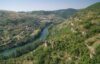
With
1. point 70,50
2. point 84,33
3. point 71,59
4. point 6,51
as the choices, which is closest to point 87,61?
point 71,59

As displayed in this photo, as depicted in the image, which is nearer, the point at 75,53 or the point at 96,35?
the point at 75,53

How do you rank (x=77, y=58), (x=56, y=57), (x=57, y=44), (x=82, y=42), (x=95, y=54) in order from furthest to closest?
(x=57, y=44), (x=82, y=42), (x=56, y=57), (x=77, y=58), (x=95, y=54)

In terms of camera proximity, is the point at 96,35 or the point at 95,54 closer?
the point at 95,54

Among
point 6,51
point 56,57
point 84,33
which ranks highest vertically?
point 84,33

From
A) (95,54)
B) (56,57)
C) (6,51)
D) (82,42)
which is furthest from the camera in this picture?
(6,51)

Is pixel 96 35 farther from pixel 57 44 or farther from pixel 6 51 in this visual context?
pixel 6 51

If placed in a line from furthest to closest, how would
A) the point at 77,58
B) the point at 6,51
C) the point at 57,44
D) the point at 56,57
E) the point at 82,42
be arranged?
the point at 6,51 < the point at 57,44 < the point at 82,42 < the point at 56,57 < the point at 77,58

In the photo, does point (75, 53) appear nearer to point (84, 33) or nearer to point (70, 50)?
point (70, 50)

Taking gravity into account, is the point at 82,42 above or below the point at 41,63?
above

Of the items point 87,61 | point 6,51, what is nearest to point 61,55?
point 87,61
